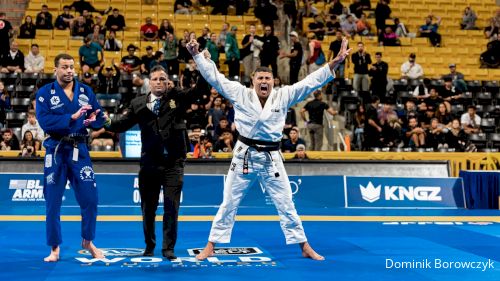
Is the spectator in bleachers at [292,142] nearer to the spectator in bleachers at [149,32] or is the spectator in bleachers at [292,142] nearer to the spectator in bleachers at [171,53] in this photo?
the spectator in bleachers at [171,53]

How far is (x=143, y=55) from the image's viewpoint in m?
20.3

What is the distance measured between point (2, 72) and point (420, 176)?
37.6 ft

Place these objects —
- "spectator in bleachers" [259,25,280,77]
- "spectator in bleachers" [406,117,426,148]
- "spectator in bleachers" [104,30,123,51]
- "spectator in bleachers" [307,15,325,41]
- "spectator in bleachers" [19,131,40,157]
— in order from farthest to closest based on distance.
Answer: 1. "spectator in bleachers" [307,15,325,41]
2. "spectator in bleachers" [104,30,123,51]
3. "spectator in bleachers" [259,25,280,77]
4. "spectator in bleachers" [406,117,426,148]
5. "spectator in bleachers" [19,131,40,157]

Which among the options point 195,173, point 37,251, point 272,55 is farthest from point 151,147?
point 272,55

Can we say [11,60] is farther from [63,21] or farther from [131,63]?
[131,63]

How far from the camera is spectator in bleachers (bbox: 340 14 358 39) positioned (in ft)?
77.4

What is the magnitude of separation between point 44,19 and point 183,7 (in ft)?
14.6

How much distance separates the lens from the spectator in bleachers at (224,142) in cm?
1588

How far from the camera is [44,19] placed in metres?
22.2

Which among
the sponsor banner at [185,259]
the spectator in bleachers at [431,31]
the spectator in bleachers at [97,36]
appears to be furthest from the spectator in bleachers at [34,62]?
the spectator in bleachers at [431,31]

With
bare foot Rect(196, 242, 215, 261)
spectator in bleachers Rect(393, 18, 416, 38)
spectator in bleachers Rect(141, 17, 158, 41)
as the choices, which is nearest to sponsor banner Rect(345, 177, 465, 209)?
bare foot Rect(196, 242, 215, 261)

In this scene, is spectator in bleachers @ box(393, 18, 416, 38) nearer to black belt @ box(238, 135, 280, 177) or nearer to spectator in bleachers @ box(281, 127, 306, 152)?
spectator in bleachers @ box(281, 127, 306, 152)

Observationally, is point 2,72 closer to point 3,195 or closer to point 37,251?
point 3,195

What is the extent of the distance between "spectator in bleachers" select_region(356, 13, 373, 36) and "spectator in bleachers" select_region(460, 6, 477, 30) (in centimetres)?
377
